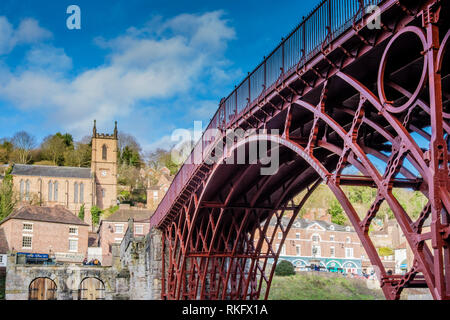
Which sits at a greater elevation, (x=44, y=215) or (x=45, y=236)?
(x=44, y=215)

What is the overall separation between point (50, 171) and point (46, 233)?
28.0 metres

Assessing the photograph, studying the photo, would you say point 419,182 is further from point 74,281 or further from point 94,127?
point 94,127

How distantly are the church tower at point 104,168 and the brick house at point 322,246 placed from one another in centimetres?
3191

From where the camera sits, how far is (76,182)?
3349 inches

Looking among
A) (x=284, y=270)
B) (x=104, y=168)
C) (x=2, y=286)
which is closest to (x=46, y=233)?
(x=2, y=286)

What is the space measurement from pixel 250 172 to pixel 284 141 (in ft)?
20.7

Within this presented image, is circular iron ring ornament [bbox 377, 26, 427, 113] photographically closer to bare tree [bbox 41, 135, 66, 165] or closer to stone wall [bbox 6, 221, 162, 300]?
stone wall [bbox 6, 221, 162, 300]

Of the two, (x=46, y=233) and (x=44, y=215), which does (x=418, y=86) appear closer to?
(x=46, y=233)

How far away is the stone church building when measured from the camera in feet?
270

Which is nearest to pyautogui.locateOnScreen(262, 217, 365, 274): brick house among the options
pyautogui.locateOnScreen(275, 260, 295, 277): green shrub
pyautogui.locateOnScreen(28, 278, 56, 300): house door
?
pyautogui.locateOnScreen(275, 260, 295, 277): green shrub

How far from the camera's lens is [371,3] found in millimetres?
10219

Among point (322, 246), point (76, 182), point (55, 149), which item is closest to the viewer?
point (322, 246)

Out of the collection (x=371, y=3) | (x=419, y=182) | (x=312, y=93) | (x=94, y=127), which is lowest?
(x=419, y=182)
